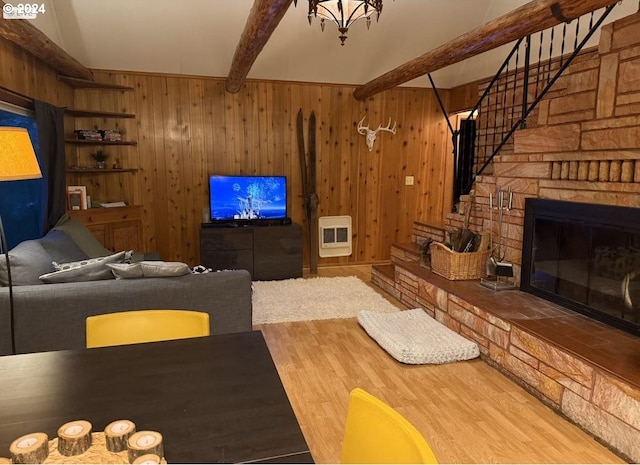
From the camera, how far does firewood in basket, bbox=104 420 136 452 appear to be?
0.99 metres

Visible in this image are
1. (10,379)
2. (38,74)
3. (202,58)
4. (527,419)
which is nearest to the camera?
(10,379)

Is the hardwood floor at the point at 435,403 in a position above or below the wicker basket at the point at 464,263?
below

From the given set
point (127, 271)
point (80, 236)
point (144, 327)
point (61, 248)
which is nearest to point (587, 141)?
point (144, 327)

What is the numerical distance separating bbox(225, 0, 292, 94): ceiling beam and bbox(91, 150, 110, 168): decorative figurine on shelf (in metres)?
1.86

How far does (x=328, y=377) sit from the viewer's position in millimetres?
2895

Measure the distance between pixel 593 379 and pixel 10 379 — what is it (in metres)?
2.57

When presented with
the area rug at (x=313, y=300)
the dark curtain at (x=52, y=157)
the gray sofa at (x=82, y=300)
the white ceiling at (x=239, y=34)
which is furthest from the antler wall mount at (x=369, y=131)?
the gray sofa at (x=82, y=300)

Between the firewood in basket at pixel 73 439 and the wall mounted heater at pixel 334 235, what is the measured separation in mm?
4967

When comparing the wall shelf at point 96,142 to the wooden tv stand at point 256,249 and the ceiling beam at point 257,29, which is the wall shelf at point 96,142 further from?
the ceiling beam at point 257,29

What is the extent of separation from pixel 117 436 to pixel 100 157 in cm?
470

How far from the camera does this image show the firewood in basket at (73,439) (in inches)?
38.2

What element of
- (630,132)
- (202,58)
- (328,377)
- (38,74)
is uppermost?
(202,58)

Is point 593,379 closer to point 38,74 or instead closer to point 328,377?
point 328,377

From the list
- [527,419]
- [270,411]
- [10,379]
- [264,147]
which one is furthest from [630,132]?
[264,147]
